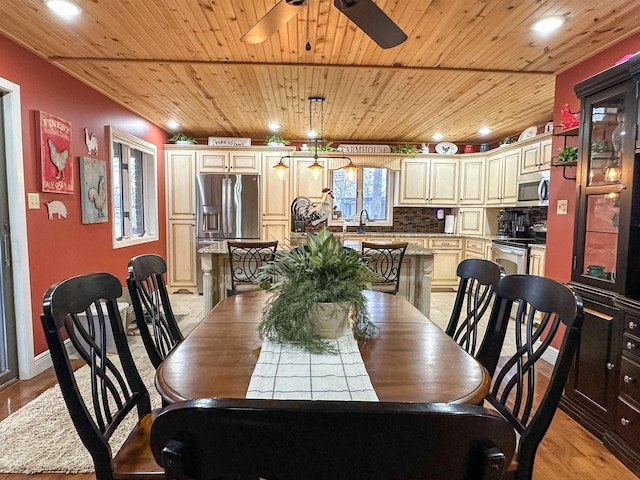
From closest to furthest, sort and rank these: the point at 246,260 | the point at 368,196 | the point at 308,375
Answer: the point at 308,375 < the point at 246,260 < the point at 368,196

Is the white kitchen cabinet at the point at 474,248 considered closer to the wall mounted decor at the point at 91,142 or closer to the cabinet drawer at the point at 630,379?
the cabinet drawer at the point at 630,379

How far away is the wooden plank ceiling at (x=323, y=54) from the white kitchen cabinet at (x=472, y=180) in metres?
1.24

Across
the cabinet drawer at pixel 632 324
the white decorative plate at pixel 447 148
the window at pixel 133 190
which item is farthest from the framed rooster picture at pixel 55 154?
the white decorative plate at pixel 447 148

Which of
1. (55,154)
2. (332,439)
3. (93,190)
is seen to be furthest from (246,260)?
(332,439)

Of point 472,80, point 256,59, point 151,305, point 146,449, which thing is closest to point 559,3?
point 472,80

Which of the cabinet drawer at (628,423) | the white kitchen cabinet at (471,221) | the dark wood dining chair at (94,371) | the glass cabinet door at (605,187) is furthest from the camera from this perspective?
the white kitchen cabinet at (471,221)

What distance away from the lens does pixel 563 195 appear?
305cm

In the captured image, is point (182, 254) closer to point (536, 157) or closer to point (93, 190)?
point (93, 190)

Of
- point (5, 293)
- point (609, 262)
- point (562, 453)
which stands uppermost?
point (609, 262)

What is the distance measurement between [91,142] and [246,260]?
1.87 metres

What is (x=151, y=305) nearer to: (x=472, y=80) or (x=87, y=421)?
(x=87, y=421)

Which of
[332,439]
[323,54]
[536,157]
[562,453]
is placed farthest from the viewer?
[536,157]

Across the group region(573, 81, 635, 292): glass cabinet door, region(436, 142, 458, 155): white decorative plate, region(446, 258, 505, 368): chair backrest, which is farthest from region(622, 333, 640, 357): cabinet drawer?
region(436, 142, 458, 155): white decorative plate

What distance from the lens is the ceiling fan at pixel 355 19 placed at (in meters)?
1.57
